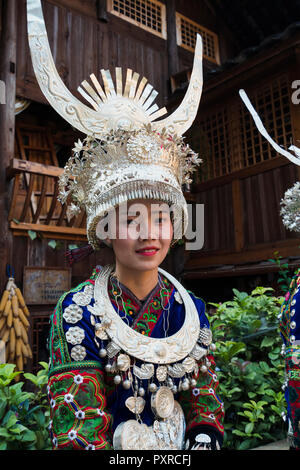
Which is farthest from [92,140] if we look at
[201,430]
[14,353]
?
[14,353]

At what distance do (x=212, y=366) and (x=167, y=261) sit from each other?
201 inches

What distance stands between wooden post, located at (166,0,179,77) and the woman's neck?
651 cm

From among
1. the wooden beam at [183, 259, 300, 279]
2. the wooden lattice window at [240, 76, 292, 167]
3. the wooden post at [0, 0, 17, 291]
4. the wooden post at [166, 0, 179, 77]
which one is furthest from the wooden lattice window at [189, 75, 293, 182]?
the wooden post at [0, 0, 17, 291]

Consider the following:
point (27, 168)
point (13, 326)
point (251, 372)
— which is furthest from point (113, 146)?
point (13, 326)

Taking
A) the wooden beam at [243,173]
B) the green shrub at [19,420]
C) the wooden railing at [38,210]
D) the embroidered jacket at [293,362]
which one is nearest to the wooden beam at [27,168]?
the wooden railing at [38,210]

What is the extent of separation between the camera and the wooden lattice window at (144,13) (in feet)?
23.4

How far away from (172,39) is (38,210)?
477 cm

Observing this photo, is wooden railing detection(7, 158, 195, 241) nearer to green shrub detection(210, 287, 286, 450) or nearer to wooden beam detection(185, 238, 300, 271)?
wooden beam detection(185, 238, 300, 271)

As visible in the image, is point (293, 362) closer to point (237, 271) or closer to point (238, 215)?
point (237, 271)

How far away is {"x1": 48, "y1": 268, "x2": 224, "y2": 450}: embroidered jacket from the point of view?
4.89 ft

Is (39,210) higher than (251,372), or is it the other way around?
(39,210)

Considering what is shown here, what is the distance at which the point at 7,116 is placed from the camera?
515 cm

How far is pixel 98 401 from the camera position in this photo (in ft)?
5.04
